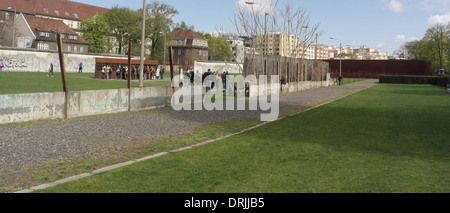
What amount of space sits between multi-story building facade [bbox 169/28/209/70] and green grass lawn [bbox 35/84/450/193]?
10272 cm

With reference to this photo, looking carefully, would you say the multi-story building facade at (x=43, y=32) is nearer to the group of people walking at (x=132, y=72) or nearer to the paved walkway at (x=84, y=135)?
the group of people walking at (x=132, y=72)

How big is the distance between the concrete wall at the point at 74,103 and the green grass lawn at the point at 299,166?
6602 mm

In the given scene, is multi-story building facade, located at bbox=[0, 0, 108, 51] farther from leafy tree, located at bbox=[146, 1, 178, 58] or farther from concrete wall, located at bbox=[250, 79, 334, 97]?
concrete wall, located at bbox=[250, 79, 334, 97]

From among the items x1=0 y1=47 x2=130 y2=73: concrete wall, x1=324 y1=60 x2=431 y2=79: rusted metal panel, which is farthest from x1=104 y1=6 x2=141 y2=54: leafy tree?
x1=324 y1=60 x2=431 y2=79: rusted metal panel

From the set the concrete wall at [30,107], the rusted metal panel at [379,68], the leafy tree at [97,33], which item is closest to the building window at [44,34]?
the leafy tree at [97,33]

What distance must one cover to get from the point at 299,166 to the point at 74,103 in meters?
9.68

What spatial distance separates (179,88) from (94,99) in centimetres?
590

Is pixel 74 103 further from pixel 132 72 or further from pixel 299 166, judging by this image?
pixel 132 72

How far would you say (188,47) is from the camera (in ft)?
371

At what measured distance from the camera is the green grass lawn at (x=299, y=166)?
5973 mm

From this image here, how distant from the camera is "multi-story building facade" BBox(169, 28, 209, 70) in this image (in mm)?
113562

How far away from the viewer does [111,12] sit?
87000 mm

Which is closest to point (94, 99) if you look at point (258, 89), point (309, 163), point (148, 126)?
point (148, 126)
